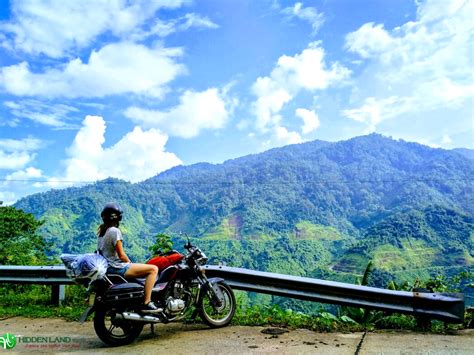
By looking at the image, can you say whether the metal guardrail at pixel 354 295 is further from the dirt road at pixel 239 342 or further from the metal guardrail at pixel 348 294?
the dirt road at pixel 239 342

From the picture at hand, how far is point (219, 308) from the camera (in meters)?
5.43

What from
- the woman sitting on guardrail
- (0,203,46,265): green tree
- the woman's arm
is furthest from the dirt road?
(0,203,46,265): green tree

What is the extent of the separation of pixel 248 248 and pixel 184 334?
142 metres

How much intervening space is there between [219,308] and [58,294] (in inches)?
113

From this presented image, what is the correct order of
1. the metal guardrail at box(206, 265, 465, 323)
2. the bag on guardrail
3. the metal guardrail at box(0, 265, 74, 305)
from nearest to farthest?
the bag on guardrail < the metal guardrail at box(206, 265, 465, 323) < the metal guardrail at box(0, 265, 74, 305)

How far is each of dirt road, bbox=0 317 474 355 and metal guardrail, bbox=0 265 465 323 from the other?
0.91 ft

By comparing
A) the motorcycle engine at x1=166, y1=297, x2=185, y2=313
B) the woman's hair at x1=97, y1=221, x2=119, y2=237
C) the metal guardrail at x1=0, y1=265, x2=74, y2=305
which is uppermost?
the woman's hair at x1=97, y1=221, x2=119, y2=237

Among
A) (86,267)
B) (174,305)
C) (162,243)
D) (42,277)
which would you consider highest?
(162,243)

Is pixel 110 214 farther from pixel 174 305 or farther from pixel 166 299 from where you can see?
pixel 174 305

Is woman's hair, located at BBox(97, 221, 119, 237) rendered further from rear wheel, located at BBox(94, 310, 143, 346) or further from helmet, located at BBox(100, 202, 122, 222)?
rear wheel, located at BBox(94, 310, 143, 346)

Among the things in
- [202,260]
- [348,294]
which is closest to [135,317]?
[202,260]

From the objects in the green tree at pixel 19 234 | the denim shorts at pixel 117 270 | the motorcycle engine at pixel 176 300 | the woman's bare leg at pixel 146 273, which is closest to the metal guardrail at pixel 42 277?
the denim shorts at pixel 117 270

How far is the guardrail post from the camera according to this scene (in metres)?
6.71

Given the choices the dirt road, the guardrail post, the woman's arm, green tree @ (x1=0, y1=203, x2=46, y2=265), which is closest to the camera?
the dirt road
